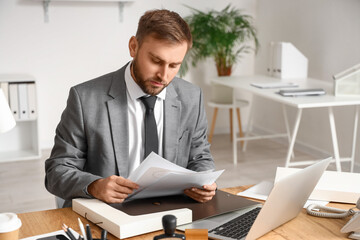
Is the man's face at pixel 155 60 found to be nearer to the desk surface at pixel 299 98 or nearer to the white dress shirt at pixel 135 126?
the white dress shirt at pixel 135 126

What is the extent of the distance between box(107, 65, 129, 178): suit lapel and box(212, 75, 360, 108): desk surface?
1738 millimetres

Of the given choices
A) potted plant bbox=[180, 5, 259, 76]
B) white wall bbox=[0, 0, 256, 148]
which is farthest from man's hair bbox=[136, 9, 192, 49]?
white wall bbox=[0, 0, 256, 148]

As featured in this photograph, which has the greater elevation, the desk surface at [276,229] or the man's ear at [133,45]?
the man's ear at [133,45]

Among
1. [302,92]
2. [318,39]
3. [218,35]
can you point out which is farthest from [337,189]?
[218,35]

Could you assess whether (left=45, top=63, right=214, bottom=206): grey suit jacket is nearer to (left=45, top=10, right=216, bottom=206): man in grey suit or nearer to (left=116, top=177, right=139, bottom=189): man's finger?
(left=45, top=10, right=216, bottom=206): man in grey suit

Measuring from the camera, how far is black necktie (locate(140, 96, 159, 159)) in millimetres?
1783

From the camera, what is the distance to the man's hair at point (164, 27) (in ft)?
5.21

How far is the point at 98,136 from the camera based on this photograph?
1704 mm

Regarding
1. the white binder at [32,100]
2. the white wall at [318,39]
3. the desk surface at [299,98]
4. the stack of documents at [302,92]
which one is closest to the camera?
the desk surface at [299,98]

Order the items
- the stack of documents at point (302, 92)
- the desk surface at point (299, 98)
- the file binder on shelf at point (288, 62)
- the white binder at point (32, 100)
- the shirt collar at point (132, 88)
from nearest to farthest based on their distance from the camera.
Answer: the shirt collar at point (132, 88), the desk surface at point (299, 98), the stack of documents at point (302, 92), the file binder on shelf at point (288, 62), the white binder at point (32, 100)

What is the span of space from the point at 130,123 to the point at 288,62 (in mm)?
2763

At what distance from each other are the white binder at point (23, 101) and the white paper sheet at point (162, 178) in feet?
10.4

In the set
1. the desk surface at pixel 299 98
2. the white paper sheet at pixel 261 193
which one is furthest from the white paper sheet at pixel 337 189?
the desk surface at pixel 299 98

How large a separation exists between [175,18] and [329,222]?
77 cm
